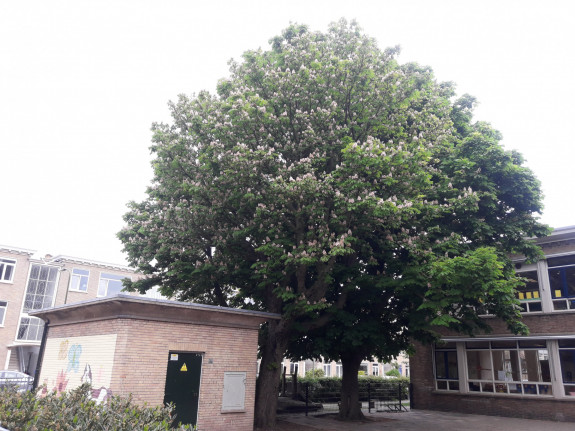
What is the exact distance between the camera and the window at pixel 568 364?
2075cm

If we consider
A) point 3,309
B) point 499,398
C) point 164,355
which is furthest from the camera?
point 3,309

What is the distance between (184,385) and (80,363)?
147 inches

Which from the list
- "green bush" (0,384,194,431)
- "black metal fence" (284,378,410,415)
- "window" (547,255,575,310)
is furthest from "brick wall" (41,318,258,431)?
"window" (547,255,575,310)

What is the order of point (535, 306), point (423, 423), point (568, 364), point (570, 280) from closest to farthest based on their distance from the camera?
point (423, 423) < point (568, 364) < point (570, 280) < point (535, 306)

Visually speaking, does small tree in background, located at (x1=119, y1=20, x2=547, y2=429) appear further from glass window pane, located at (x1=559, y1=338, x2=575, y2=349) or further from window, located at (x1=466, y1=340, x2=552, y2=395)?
window, located at (x1=466, y1=340, x2=552, y2=395)

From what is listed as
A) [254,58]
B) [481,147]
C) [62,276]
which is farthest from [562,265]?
[62,276]

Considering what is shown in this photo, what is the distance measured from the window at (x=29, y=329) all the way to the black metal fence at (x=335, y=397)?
2876cm

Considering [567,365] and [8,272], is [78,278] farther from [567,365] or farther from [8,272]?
[567,365]

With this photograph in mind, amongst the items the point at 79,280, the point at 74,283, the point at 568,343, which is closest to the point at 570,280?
the point at 568,343

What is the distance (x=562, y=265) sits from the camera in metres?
22.1

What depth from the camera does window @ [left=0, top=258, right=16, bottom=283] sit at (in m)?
41.2

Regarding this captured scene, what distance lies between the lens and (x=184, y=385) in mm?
14094

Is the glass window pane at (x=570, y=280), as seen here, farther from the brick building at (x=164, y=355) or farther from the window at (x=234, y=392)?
the window at (x=234, y=392)

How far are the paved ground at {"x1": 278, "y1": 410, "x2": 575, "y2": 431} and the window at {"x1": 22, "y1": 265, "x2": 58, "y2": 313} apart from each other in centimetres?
3345
